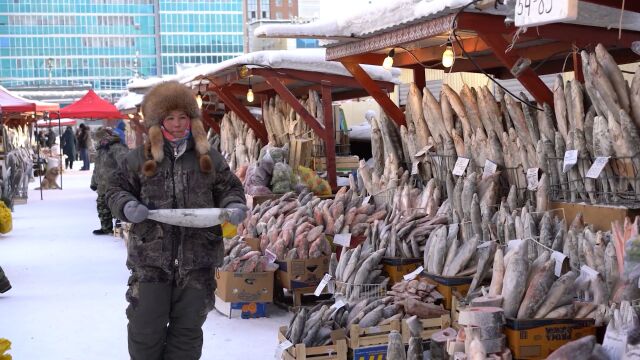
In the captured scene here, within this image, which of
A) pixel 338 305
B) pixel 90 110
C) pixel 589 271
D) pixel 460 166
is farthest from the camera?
pixel 90 110

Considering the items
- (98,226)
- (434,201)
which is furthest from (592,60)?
(98,226)

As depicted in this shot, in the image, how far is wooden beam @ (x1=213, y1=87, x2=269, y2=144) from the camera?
10930 mm

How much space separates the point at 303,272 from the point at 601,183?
2492 mm

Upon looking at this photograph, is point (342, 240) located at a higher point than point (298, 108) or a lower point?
lower

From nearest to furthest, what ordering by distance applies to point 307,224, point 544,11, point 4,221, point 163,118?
1. point 544,11
2. point 163,118
3. point 307,224
4. point 4,221

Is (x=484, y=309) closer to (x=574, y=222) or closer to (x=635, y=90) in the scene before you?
(x=574, y=222)

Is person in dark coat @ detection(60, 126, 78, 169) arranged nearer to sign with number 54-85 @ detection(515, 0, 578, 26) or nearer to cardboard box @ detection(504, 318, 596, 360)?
sign with number 54-85 @ detection(515, 0, 578, 26)

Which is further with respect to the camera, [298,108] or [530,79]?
[298,108]

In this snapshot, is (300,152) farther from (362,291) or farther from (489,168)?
(362,291)

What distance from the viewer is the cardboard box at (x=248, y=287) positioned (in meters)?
6.45

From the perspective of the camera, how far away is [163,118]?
4.19 meters

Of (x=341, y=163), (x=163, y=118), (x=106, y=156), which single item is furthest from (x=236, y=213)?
(x=106, y=156)

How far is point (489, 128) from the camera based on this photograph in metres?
5.78

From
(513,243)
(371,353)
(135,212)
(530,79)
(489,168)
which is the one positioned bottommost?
(371,353)
